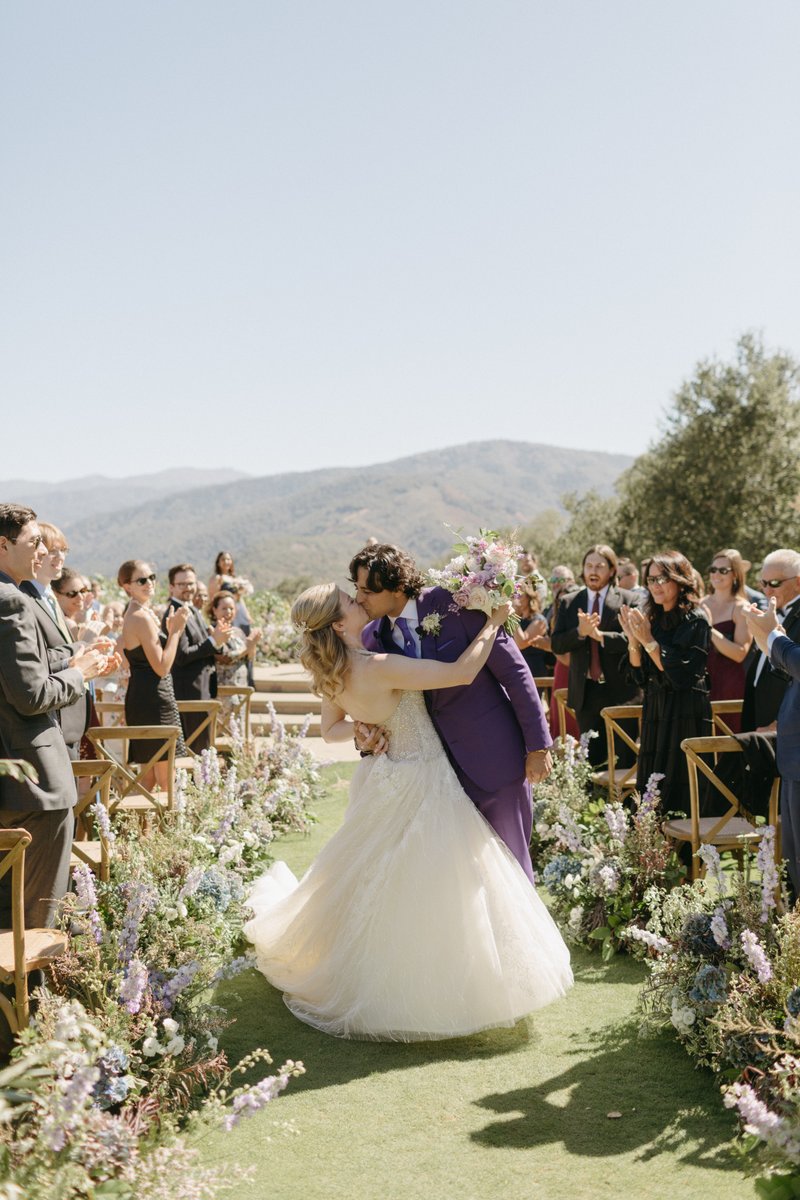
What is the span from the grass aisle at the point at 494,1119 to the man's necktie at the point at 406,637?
1.69 m

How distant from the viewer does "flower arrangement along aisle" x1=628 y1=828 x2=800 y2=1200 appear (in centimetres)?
291

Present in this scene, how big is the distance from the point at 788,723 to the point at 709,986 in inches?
43.7

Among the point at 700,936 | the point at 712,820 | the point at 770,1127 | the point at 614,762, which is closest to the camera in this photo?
the point at 770,1127

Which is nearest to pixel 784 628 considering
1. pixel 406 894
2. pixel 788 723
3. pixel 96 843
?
pixel 788 723

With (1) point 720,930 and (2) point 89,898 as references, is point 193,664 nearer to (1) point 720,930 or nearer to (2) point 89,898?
(2) point 89,898

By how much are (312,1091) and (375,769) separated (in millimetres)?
1360

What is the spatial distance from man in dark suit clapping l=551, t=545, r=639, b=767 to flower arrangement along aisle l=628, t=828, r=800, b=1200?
348 cm

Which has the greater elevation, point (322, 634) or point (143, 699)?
point (322, 634)

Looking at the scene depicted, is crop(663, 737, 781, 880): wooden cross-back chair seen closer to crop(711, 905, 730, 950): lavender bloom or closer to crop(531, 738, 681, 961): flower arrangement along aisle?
crop(531, 738, 681, 961): flower arrangement along aisle

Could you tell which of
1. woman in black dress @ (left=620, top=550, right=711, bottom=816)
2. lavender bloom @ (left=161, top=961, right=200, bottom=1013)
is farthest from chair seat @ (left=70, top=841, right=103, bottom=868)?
woman in black dress @ (left=620, top=550, right=711, bottom=816)

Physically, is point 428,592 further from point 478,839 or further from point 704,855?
point 704,855

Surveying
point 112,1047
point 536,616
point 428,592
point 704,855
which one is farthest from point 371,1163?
point 536,616

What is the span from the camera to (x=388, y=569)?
15.0ft

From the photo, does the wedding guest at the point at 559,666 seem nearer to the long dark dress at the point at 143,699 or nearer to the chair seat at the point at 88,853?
the long dark dress at the point at 143,699
